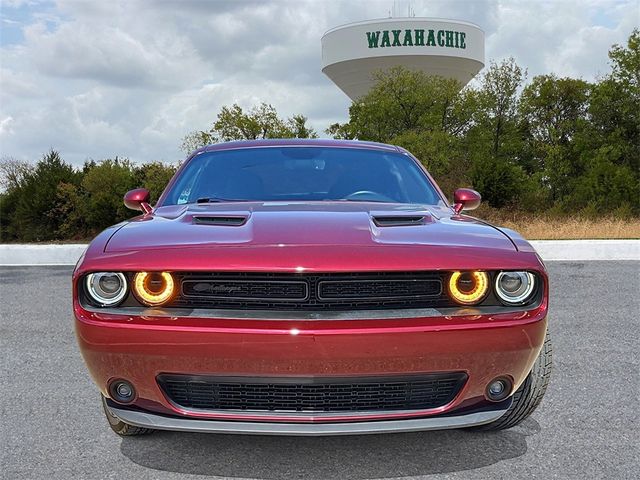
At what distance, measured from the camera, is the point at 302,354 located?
2.13m

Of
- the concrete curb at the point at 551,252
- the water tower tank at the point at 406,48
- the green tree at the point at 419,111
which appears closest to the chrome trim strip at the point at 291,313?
the concrete curb at the point at 551,252

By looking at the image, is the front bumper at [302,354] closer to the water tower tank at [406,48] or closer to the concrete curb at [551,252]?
the concrete curb at [551,252]

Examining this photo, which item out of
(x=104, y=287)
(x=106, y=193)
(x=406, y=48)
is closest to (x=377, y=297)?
(x=104, y=287)

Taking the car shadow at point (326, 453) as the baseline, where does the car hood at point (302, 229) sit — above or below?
above

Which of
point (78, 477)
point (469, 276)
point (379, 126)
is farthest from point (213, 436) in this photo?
point (379, 126)

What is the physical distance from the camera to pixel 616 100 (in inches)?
1148

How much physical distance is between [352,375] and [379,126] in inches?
1193

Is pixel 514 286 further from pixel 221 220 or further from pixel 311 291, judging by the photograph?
pixel 221 220

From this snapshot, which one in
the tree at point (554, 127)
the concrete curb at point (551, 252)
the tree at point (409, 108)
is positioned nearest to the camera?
the concrete curb at point (551, 252)

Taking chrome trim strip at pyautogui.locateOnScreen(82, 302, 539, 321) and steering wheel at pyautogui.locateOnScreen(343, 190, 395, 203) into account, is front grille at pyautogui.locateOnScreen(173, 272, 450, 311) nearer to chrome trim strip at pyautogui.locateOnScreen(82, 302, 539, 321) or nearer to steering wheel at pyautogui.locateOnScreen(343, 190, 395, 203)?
chrome trim strip at pyautogui.locateOnScreen(82, 302, 539, 321)

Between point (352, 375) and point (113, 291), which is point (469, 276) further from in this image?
point (113, 291)

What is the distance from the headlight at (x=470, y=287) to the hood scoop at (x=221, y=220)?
91 centimetres

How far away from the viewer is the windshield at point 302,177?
3.56m

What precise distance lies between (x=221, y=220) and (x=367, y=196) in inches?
44.8
